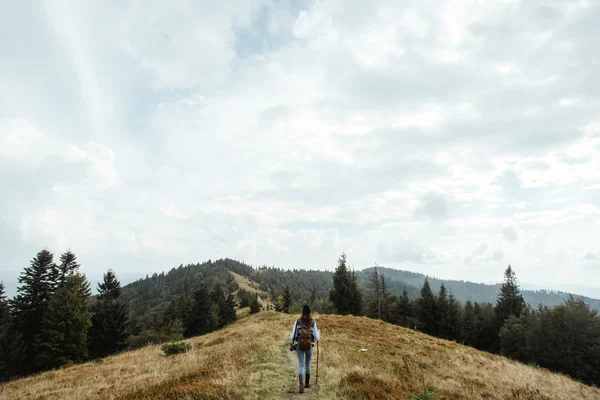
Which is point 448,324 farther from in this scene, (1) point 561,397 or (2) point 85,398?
(2) point 85,398

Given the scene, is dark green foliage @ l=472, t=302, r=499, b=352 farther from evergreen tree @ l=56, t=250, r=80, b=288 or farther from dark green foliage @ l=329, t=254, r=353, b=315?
evergreen tree @ l=56, t=250, r=80, b=288

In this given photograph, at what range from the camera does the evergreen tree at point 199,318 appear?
6550 centimetres

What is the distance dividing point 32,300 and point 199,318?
102ft

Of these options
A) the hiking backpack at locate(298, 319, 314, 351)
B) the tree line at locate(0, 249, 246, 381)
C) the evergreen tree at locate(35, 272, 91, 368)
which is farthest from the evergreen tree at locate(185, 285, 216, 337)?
the hiking backpack at locate(298, 319, 314, 351)

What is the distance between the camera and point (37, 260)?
1655 inches

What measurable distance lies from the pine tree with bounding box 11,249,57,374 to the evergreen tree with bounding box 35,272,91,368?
187 cm

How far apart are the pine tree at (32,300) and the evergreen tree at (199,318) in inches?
1135

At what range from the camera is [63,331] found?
37625 mm

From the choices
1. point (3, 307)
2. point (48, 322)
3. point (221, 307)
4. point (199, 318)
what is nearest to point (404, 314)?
point (221, 307)

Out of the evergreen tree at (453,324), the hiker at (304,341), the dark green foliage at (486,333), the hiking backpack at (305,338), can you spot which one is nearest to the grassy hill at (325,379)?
the hiker at (304,341)

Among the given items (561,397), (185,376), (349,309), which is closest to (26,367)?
(185,376)

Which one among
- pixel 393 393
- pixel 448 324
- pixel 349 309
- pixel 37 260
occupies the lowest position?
pixel 448 324

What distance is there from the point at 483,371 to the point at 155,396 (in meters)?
17.1

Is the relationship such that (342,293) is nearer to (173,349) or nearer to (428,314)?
(428,314)
